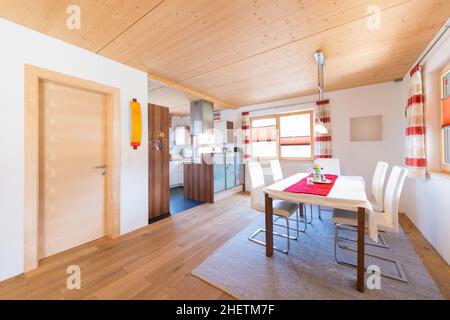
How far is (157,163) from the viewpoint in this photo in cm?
320

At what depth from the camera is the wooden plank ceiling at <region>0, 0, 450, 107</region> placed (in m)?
1.53

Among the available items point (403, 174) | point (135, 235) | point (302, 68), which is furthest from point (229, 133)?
point (403, 174)

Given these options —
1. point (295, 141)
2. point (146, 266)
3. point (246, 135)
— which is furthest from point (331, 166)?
point (146, 266)

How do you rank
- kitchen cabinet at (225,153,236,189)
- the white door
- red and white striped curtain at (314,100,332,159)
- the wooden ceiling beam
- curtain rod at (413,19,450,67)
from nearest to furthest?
1. curtain rod at (413,19,450,67)
2. the white door
3. the wooden ceiling beam
4. red and white striped curtain at (314,100,332,159)
5. kitchen cabinet at (225,153,236,189)

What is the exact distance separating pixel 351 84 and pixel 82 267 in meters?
4.81

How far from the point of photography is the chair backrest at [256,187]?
2.44m

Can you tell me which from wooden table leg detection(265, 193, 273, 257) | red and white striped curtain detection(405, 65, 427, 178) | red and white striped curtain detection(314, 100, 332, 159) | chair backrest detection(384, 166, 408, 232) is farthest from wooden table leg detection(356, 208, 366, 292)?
red and white striped curtain detection(314, 100, 332, 159)

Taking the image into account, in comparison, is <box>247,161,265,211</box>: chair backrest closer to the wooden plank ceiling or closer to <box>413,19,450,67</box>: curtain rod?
the wooden plank ceiling

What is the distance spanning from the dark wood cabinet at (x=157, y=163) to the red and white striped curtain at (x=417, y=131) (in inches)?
145

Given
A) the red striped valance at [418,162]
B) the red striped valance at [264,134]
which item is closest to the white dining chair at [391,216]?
the red striped valance at [418,162]

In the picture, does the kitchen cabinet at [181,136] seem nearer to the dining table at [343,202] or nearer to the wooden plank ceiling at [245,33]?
the wooden plank ceiling at [245,33]

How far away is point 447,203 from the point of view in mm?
1818

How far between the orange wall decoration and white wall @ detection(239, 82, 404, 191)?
11.3 feet
